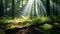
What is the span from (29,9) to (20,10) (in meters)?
Answer: 2.87

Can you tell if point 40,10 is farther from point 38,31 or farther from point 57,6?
point 38,31

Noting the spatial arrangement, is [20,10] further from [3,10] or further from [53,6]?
[53,6]

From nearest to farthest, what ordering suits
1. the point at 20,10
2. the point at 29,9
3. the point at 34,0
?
the point at 34,0
the point at 29,9
the point at 20,10

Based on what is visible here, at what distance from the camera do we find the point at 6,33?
7.90 m

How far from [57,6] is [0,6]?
7.06 m

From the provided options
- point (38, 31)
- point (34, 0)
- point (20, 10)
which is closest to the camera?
point (38, 31)

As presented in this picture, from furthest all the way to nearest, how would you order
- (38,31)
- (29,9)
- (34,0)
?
(29,9) → (34,0) → (38,31)

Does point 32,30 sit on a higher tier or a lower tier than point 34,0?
lower

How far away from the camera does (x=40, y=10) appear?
16141 mm

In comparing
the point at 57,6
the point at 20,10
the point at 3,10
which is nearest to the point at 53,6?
the point at 57,6

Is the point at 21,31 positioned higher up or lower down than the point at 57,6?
lower down

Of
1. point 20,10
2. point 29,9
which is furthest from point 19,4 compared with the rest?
point 29,9

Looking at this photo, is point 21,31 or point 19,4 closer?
point 21,31

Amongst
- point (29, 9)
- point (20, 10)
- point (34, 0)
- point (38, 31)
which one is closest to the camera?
point (38, 31)
